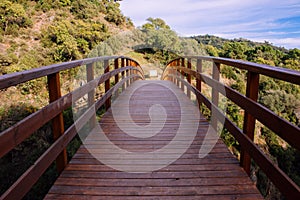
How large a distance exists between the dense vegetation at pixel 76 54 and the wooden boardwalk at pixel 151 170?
2.47 metres

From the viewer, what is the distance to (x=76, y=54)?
19.4 m

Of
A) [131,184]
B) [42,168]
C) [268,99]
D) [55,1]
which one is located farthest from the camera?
[55,1]

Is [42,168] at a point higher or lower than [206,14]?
lower

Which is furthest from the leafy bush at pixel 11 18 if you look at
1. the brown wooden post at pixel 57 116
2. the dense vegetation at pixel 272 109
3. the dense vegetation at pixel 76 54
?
the brown wooden post at pixel 57 116

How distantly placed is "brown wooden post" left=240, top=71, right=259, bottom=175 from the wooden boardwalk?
0.31ft

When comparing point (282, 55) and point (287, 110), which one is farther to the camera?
point (282, 55)

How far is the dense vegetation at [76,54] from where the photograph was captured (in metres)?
9.36

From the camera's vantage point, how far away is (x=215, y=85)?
123 inches

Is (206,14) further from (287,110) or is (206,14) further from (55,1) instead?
(55,1)

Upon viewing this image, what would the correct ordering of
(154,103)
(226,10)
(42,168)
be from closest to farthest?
(42,168)
(154,103)
(226,10)

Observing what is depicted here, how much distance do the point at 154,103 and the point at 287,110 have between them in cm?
1756

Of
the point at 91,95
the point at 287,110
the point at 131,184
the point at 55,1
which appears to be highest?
the point at 55,1

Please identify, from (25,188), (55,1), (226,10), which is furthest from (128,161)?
(55,1)

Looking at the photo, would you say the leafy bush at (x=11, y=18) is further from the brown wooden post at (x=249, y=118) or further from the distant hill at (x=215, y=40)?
the distant hill at (x=215, y=40)
